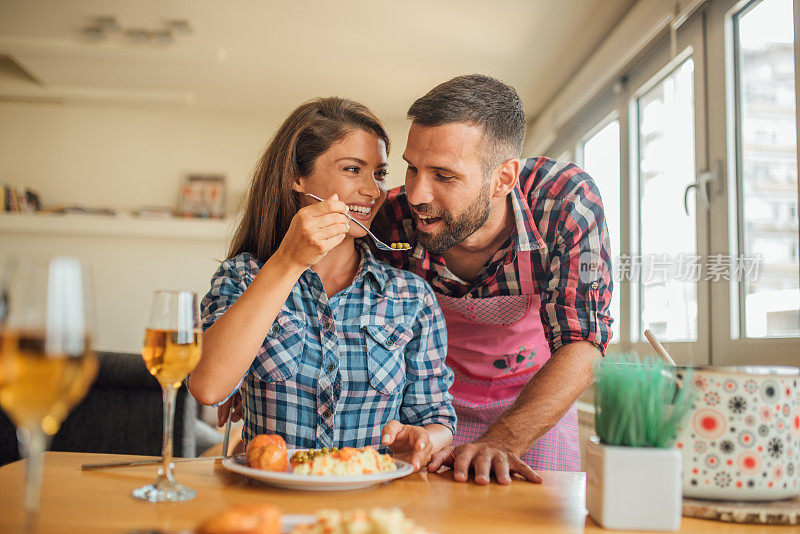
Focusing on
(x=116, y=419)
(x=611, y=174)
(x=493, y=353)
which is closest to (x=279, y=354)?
(x=493, y=353)

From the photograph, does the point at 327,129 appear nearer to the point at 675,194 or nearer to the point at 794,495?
the point at 794,495

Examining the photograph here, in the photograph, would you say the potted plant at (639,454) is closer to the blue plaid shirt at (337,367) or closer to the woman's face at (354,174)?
the blue plaid shirt at (337,367)

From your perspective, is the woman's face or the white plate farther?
the woman's face

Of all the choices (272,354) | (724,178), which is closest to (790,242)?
(724,178)

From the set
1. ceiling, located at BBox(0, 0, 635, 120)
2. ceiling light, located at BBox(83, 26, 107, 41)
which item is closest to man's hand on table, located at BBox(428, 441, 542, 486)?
ceiling, located at BBox(0, 0, 635, 120)

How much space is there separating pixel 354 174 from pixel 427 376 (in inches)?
19.1

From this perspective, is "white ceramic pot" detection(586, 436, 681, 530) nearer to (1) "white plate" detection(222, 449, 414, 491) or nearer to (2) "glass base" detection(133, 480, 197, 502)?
(1) "white plate" detection(222, 449, 414, 491)

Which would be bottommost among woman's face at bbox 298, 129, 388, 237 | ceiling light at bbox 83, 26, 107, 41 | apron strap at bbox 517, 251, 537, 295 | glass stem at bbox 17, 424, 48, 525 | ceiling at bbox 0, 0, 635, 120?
glass stem at bbox 17, 424, 48, 525

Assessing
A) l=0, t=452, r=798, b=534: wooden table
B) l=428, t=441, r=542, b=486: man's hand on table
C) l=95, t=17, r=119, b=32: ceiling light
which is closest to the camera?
l=0, t=452, r=798, b=534: wooden table

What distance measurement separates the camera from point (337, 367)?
1.46 meters

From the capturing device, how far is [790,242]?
2396 millimetres

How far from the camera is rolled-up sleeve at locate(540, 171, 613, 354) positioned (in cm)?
169

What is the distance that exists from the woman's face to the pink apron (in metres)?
0.41

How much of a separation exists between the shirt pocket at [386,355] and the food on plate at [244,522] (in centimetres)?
88
